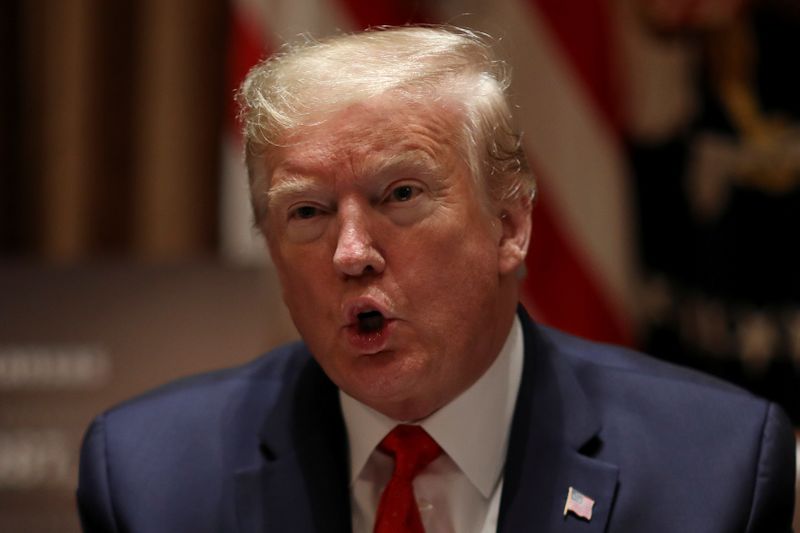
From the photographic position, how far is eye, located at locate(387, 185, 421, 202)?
166 cm

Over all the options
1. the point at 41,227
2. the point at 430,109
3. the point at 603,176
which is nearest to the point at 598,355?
the point at 430,109

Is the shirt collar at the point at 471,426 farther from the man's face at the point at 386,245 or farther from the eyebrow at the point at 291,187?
the eyebrow at the point at 291,187

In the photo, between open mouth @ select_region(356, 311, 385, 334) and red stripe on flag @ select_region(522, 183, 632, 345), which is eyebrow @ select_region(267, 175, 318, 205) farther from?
red stripe on flag @ select_region(522, 183, 632, 345)

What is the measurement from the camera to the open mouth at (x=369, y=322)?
65.2 inches

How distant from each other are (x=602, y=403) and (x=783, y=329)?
1757 millimetres

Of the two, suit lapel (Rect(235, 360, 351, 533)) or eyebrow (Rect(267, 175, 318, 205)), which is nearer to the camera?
eyebrow (Rect(267, 175, 318, 205))

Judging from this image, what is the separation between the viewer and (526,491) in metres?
1.80

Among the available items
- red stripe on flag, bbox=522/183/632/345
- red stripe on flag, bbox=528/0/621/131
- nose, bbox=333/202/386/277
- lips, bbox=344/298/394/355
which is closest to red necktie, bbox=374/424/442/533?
lips, bbox=344/298/394/355

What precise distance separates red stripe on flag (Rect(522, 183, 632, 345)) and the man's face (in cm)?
194

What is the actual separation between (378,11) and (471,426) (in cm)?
208

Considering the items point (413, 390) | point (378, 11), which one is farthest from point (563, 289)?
point (413, 390)

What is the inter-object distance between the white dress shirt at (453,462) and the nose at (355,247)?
309mm

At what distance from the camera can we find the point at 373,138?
1634mm

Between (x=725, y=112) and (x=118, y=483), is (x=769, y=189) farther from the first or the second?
(x=118, y=483)
